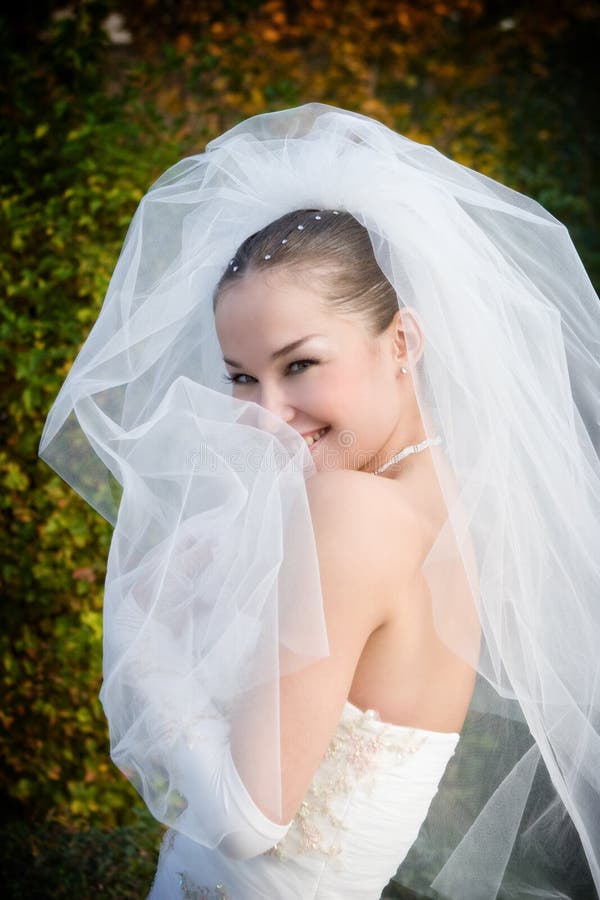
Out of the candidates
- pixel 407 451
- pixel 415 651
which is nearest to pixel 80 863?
pixel 415 651

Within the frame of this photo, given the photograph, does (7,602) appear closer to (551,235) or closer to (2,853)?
(2,853)

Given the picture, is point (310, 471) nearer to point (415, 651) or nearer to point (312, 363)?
point (312, 363)

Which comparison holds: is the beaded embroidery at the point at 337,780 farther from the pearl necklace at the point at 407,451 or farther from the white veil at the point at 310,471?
the pearl necklace at the point at 407,451

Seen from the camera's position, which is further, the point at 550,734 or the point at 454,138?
the point at 454,138

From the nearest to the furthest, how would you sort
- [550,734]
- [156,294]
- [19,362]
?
[550,734] → [156,294] → [19,362]

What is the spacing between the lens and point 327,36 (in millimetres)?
5762

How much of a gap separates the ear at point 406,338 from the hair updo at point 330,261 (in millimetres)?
26

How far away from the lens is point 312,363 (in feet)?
6.10

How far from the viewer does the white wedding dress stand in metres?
1.78

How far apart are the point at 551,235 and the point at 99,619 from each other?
8.77 feet

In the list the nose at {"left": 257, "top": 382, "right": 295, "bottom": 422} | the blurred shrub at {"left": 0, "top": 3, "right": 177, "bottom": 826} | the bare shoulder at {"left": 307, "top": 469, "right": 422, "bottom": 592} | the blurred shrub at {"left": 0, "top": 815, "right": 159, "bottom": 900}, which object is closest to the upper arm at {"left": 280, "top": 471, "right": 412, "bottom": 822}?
the bare shoulder at {"left": 307, "top": 469, "right": 422, "bottom": 592}

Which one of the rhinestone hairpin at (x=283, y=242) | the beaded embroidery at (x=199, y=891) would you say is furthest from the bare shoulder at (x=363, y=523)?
the beaded embroidery at (x=199, y=891)

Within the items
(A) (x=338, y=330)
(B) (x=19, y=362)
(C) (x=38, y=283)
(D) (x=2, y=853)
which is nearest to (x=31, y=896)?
(D) (x=2, y=853)

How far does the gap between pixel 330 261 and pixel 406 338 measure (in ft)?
0.78
